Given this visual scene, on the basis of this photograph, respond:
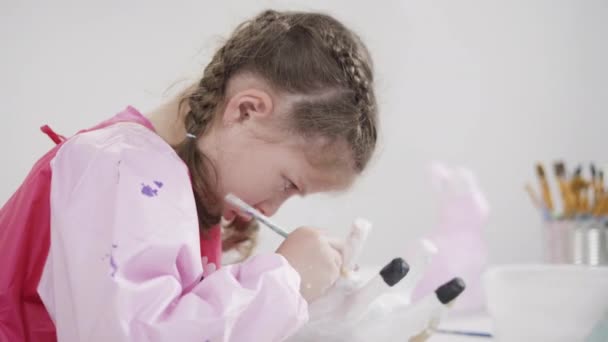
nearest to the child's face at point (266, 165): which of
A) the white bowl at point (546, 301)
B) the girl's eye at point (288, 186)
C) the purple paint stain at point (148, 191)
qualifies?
the girl's eye at point (288, 186)

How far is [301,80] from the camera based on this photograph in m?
0.71

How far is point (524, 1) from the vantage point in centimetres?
150

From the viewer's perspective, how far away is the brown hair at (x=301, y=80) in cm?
71

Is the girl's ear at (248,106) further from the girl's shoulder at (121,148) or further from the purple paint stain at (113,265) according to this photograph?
the purple paint stain at (113,265)

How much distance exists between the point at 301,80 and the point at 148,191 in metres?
0.22

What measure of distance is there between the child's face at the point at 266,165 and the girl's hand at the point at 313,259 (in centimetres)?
6

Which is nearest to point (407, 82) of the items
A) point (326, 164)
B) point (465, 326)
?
point (465, 326)

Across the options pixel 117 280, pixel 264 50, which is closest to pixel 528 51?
pixel 264 50

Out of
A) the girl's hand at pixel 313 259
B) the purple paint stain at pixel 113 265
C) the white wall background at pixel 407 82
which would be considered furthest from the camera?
the white wall background at pixel 407 82

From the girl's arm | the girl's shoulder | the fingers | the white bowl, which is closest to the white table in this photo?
the white bowl

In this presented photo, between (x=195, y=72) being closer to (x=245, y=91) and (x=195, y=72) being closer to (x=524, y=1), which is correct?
(x=245, y=91)

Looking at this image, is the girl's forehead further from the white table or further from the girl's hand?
the white table

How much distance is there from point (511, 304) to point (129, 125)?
1.65 ft

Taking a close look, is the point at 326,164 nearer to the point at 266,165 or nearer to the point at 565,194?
the point at 266,165
